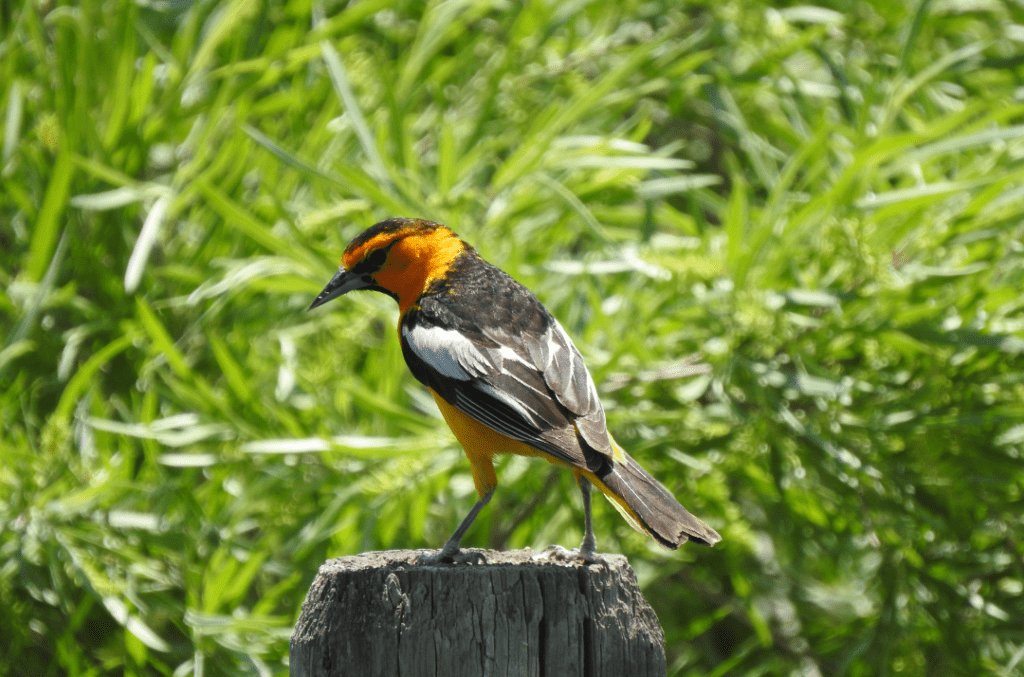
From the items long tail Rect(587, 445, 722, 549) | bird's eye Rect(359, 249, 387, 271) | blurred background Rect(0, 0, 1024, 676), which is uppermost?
bird's eye Rect(359, 249, 387, 271)

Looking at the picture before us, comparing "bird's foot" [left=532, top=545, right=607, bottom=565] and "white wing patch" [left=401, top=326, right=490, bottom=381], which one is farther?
"white wing patch" [left=401, top=326, right=490, bottom=381]

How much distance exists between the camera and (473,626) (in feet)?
6.07

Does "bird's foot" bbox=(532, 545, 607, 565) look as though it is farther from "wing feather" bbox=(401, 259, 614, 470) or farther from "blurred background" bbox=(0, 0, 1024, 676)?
"blurred background" bbox=(0, 0, 1024, 676)

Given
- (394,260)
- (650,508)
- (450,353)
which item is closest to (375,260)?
(394,260)

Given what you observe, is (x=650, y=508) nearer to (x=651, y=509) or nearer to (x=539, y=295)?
(x=651, y=509)

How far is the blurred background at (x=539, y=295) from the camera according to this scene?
3672 mm

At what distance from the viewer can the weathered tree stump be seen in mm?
1840

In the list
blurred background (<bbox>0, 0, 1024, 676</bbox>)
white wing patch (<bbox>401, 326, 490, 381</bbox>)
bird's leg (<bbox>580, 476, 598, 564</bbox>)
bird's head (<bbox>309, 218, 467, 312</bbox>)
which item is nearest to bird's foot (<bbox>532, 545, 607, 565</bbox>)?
bird's leg (<bbox>580, 476, 598, 564</bbox>)

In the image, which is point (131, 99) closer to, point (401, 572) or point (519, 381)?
point (519, 381)

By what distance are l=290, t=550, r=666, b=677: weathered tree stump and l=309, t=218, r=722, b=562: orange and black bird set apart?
0.21m

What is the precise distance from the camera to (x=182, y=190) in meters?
4.46

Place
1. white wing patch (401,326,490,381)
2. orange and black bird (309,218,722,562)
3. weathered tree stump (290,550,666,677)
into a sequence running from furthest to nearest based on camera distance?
white wing patch (401,326,490,381) < orange and black bird (309,218,722,562) < weathered tree stump (290,550,666,677)

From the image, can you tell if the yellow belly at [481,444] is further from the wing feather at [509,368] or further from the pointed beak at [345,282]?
the pointed beak at [345,282]

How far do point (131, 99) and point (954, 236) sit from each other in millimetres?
3687
